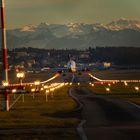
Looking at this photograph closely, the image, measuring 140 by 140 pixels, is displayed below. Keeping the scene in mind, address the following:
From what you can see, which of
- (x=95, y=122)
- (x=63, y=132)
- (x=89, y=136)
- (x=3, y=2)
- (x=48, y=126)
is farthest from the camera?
(x=3, y=2)

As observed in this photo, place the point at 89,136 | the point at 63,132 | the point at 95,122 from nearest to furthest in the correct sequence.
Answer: the point at 89,136, the point at 63,132, the point at 95,122

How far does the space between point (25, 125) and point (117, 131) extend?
6971 millimetres

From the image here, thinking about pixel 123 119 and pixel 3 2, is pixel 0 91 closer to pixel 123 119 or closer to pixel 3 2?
pixel 3 2

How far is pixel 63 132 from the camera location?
34812mm

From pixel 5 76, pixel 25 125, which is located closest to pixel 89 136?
pixel 25 125

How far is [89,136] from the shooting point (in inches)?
1287

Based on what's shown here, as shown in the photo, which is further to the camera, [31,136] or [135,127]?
[135,127]

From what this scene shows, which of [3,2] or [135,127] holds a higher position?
[3,2]

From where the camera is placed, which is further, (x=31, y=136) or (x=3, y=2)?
(x=3, y=2)

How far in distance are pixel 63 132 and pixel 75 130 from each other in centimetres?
144

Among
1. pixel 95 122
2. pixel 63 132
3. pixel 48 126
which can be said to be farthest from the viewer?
pixel 95 122

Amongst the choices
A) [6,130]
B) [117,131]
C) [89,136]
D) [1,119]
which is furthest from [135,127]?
[1,119]

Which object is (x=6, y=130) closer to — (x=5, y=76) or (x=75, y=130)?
(x=75, y=130)

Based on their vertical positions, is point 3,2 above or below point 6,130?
above
